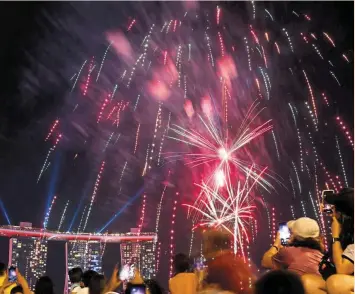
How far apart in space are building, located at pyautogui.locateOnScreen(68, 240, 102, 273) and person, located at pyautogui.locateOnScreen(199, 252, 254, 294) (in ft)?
Result: 90.2

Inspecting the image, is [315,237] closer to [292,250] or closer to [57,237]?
[292,250]

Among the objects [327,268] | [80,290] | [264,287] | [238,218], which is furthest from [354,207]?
[238,218]

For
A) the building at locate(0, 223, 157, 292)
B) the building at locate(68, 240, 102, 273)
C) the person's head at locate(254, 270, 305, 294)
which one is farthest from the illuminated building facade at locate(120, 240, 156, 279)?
the person's head at locate(254, 270, 305, 294)

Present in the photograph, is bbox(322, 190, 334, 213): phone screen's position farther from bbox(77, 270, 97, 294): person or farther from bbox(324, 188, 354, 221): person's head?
bbox(77, 270, 97, 294): person

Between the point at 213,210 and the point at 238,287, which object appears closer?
the point at 238,287

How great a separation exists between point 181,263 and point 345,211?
5.95ft

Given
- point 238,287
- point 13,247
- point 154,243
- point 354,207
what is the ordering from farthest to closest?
point 154,243, point 13,247, point 354,207, point 238,287

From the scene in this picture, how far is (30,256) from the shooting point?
90.4 ft

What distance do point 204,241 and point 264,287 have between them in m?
1.18

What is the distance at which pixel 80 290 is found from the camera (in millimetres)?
4508

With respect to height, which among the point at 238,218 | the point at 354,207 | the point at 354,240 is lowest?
the point at 354,240

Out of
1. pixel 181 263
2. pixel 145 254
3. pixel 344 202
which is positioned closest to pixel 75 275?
pixel 181 263

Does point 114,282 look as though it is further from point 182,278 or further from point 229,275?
point 229,275

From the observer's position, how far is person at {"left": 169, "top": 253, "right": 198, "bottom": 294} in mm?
4062
